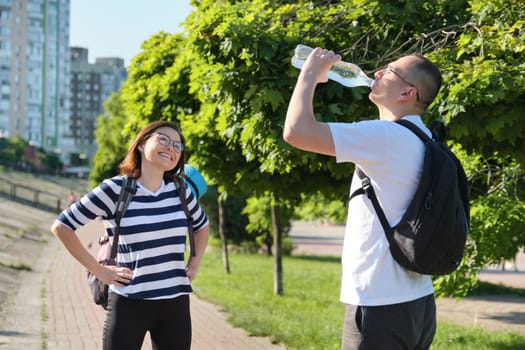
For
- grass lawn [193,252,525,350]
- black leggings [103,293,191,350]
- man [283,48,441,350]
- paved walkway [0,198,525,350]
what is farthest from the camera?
grass lawn [193,252,525,350]

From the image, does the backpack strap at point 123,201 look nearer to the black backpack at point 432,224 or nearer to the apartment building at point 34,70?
the black backpack at point 432,224

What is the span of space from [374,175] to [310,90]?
1.22 feet

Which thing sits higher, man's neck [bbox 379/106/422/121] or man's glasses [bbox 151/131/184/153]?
man's neck [bbox 379/106/422/121]

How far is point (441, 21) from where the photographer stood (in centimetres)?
739

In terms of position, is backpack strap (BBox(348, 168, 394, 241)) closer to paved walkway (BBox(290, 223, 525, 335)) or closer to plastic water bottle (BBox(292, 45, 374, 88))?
plastic water bottle (BBox(292, 45, 374, 88))

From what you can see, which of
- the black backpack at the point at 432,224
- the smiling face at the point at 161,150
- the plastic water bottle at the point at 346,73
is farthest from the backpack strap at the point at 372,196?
the smiling face at the point at 161,150

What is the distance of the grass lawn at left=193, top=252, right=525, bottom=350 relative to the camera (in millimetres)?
9312

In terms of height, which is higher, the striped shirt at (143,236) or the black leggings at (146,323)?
the striped shirt at (143,236)

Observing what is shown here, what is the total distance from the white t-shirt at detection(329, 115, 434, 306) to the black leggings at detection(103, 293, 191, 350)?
1.24 m

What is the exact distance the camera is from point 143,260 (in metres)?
4.02

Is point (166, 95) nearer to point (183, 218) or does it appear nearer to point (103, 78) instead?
point (183, 218)

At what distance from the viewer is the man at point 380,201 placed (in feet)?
9.65

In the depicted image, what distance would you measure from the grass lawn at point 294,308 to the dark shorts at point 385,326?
5.39 metres

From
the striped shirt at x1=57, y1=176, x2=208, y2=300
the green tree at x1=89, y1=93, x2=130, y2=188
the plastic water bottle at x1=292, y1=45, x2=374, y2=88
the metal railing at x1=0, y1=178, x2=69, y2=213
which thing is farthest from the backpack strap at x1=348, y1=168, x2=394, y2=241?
the metal railing at x1=0, y1=178, x2=69, y2=213
